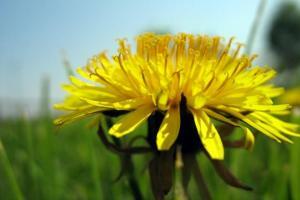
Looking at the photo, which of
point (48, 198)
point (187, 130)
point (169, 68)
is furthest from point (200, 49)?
point (48, 198)

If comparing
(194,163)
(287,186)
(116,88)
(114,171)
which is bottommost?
(114,171)

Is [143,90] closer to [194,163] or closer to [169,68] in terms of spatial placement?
[169,68]

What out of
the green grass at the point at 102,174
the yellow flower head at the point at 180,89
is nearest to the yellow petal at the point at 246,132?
the yellow flower head at the point at 180,89

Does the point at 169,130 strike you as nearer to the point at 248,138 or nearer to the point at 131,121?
the point at 131,121

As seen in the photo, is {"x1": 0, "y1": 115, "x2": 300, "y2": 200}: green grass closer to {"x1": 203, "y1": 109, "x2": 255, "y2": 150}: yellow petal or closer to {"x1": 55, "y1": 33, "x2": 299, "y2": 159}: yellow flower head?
{"x1": 55, "y1": 33, "x2": 299, "y2": 159}: yellow flower head

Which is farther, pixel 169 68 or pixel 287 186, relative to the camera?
pixel 287 186

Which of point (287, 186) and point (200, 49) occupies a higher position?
point (200, 49)

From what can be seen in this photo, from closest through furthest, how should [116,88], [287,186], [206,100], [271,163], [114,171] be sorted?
1. [206,100]
2. [116,88]
3. [287,186]
4. [271,163]
5. [114,171]
